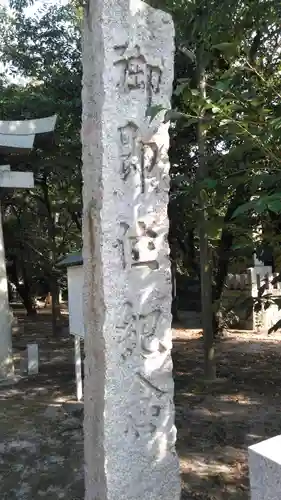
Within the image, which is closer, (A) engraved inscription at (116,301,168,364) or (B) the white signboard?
(A) engraved inscription at (116,301,168,364)

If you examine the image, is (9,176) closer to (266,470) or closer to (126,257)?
(126,257)

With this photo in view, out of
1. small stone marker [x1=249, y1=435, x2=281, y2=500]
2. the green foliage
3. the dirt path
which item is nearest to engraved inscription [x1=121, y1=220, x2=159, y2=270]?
small stone marker [x1=249, y1=435, x2=281, y2=500]

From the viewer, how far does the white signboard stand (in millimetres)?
4652

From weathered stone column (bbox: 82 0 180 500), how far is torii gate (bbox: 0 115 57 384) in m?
4.79

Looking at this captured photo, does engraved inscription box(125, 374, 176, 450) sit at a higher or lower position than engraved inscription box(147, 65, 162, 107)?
lower

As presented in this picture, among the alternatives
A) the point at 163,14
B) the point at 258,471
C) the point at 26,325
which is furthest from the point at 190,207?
the point at 26,325

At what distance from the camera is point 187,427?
179 inches

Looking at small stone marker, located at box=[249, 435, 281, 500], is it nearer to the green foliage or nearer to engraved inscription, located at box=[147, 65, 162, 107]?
engraved inscription, located at box=[147, 65, 162, 107]

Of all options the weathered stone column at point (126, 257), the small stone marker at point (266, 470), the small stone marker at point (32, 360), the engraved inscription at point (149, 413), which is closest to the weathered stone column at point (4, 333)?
the small stone marker at point (32, 360)

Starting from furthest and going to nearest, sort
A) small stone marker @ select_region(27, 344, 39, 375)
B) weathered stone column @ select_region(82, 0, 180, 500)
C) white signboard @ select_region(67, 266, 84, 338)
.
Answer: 1. small stone marker @ select_region(27, 344, 39, 375)
2. white signboard @ select_region(67, 266, 84, 338)
3. weathered stone column @ select_region(82, 0, 180, 500)

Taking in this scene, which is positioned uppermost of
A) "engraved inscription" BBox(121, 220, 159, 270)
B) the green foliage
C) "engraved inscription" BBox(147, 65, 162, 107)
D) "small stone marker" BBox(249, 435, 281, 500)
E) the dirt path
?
the green foliage

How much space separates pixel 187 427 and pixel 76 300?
1621 millimetres

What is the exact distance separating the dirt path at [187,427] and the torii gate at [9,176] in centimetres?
58

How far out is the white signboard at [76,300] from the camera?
4652 mm
